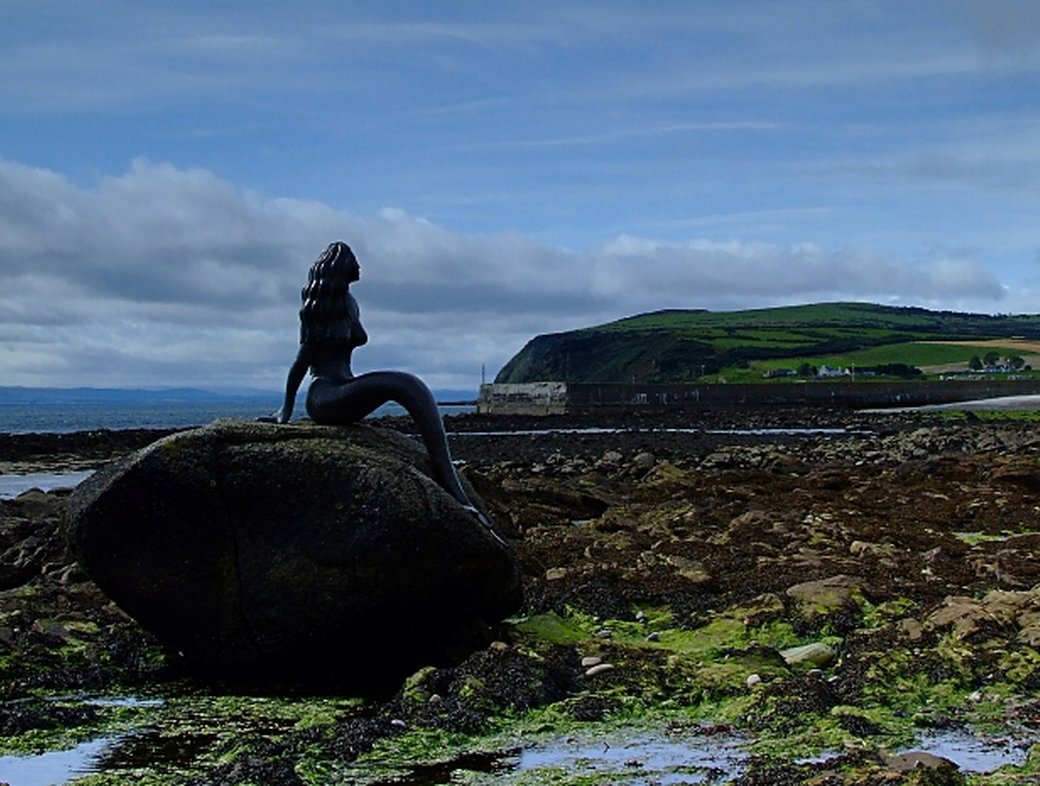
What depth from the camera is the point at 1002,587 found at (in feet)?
42.8

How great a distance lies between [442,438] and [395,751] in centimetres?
409

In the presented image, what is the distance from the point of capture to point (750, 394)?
346 feet

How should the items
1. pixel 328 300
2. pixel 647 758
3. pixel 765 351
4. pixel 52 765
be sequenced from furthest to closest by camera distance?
pixel 765 351, pixel 328 300, pixel 52 765, pixel 647 758

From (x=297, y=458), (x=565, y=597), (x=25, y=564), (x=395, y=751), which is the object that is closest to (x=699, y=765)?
(x=395, y=751)

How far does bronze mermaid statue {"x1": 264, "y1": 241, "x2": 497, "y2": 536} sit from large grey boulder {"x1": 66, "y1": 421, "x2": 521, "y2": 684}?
1057mm

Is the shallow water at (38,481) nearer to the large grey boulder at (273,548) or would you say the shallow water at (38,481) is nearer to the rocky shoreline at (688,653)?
the rocky shoreline at (688,653)

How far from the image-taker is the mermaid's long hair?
Answer: 468 inches

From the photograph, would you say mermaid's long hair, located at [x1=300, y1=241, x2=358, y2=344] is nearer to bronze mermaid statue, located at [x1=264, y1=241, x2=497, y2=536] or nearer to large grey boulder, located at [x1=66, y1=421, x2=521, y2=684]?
bronze mermaid statue, located at [x1=264, y1=241, x2=497, y2=536]

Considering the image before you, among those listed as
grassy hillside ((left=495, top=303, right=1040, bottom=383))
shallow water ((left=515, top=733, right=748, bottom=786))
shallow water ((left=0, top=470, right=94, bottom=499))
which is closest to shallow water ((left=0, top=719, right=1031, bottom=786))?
shallow water ((left=515, top=733, right=748, bottom=786))

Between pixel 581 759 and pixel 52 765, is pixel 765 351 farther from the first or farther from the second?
pixel 52 765

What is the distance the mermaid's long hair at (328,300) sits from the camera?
11.9 m

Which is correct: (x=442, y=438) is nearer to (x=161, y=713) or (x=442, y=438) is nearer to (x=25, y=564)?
(x=161, y=713)

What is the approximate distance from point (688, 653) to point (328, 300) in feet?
15.4

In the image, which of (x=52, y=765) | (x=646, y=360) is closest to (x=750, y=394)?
(x=646, y=360)
